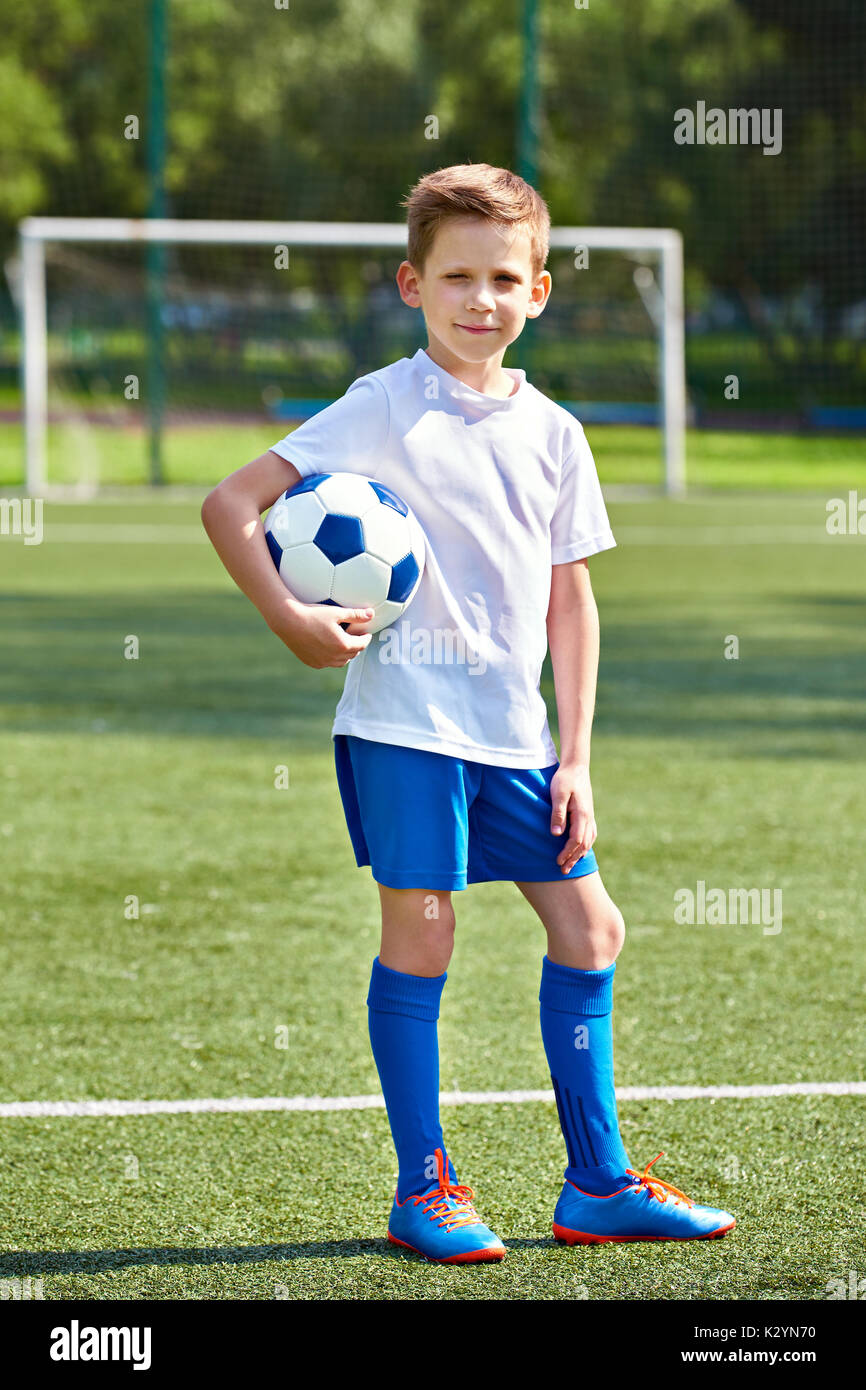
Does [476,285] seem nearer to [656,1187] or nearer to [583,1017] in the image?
[583,1017]

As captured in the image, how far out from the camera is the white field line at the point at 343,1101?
3.29m

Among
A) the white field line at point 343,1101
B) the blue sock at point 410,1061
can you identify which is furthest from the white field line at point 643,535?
the blue sock at point 410,1061

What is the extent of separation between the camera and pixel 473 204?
2.54 meters

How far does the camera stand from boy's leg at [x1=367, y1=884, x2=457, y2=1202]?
2639 mm

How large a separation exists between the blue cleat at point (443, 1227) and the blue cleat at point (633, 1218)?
0.13m

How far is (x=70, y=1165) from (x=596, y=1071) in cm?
92

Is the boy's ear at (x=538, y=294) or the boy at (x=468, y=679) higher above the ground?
the boy's ear at (x=538, y=294)

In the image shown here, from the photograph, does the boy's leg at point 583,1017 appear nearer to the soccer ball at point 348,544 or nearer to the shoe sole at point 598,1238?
the shoe sole at point 598,1238

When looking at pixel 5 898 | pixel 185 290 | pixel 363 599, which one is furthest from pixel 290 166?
pixel 363 599

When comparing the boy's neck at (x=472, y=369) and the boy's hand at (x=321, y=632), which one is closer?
the boy's hand at (x=321, y=632)

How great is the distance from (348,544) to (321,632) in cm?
13

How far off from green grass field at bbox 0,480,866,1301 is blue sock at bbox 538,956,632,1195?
134mm

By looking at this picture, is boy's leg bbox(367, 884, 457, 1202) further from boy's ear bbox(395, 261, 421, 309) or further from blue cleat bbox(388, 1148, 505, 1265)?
boy's ear bbox(395, 261, 421, 309)

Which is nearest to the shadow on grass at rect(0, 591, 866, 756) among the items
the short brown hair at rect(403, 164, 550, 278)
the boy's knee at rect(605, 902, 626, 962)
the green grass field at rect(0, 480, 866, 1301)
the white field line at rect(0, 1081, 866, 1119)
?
the green grass field at rect(0, 480, 866, 1301)
